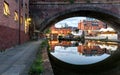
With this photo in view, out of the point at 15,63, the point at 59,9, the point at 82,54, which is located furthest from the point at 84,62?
the point at 59,9

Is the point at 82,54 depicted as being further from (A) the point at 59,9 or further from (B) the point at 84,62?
(A) the point at 59,9

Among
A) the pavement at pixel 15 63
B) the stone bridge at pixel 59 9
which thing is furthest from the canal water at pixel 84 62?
the stone bridge at pixel 59 9

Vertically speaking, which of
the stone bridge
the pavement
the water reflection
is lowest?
the water reflection

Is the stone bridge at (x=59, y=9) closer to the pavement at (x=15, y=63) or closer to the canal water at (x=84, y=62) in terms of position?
the canal water at (x=84, y=62)

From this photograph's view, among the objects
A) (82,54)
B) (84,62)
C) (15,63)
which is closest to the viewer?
(15,63)

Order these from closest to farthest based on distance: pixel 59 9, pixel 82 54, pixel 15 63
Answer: pixel 15 63
pixel 82 54
pixel 59 9

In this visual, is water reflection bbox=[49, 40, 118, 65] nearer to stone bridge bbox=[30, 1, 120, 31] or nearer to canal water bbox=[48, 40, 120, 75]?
canal water bbox=[48, 40, 120, 75]

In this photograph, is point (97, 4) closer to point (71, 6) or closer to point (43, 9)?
point (71, 6)

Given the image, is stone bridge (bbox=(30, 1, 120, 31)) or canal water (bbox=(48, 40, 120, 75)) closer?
canal water (bbox=(48, 40, 120, 75))

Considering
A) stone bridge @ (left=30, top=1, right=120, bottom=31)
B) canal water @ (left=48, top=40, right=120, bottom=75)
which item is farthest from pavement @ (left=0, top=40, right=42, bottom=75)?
stone bridge @ (left=30, top=1, right=120, bottom=31)

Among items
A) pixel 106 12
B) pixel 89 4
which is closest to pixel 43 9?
pixel 89 4

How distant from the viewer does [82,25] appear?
620ft

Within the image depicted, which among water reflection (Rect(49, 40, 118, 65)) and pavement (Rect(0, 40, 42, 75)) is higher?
pavement (Rect(0, 40, 42, 75))

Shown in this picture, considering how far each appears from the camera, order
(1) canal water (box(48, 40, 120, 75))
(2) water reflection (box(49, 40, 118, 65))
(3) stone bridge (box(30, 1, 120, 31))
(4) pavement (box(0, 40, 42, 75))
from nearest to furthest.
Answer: (4) pavement (box(0, 40, 42, 75)), (1) canal water (box(48, 40, 120, 75)), (2) water reflection (box(49, 40, 118, 65)), (3) stone bridge (box(30, 1, 120, 31))
